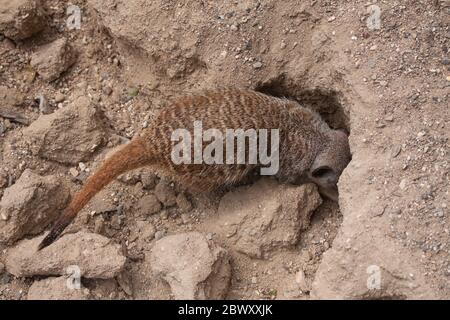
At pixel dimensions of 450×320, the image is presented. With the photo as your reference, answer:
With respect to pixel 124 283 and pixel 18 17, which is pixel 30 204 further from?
pixel 18 17

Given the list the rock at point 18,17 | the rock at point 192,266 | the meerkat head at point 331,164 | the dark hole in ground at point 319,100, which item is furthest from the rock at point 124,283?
the rock at point 18,17

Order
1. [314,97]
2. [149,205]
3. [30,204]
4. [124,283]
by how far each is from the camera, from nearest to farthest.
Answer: [124,283]
[30,204]
[149,205]
[314,97]

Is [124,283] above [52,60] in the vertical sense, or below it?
below

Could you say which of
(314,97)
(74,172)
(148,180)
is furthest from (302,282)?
(74,172)

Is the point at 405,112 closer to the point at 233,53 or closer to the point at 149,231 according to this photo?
the point at 233,53

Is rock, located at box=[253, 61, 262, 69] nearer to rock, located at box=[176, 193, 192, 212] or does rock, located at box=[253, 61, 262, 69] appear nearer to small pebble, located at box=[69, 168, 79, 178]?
rock, located at box=[176, 193, 192, 212]

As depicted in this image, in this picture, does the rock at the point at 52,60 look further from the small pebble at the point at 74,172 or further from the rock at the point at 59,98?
the small pebble at the point at 74,172

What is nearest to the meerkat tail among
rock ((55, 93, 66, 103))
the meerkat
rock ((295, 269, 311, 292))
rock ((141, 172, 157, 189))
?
the meerkat
